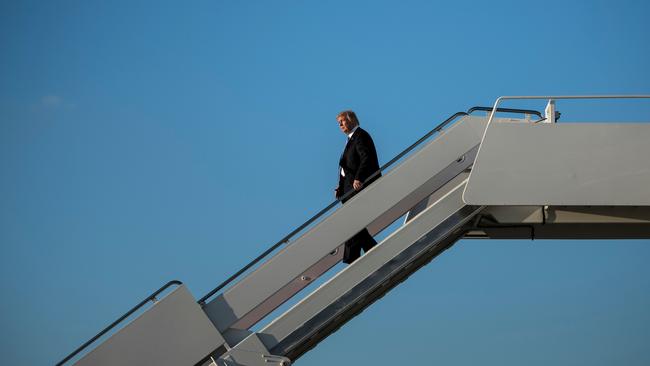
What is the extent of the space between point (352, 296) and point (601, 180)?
3.38 m

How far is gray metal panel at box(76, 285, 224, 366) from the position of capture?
1149 centimetres

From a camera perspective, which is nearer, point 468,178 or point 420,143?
point 468,178

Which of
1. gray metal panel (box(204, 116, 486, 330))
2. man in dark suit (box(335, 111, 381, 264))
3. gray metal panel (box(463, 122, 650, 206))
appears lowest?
gray metal panel (box(463, 122, 650, 206))

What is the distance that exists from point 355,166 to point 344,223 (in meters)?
1.40

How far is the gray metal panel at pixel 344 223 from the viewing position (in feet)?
38.5

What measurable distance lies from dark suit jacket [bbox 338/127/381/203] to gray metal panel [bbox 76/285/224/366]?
295cm

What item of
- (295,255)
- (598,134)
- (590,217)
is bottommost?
(590,217)

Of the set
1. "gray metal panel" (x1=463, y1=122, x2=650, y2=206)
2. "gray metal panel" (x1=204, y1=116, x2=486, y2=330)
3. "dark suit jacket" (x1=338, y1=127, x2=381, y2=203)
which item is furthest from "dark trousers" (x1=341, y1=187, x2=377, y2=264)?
"gray metal panel" (x1=463, y1=122, x2=650, y2=206)

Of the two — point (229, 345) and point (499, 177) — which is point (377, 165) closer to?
point (499, 177)

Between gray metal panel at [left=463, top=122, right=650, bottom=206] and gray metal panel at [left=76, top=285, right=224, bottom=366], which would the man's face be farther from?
gray metal panel at [left=76, top=285, right=224, bottom=366]

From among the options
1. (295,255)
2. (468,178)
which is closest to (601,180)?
(468,178)

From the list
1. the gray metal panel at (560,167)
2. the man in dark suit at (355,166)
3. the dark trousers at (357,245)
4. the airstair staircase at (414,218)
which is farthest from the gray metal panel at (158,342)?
the gray metal panel at (560,167)

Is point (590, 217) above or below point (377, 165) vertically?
below

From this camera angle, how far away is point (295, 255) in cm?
1184
